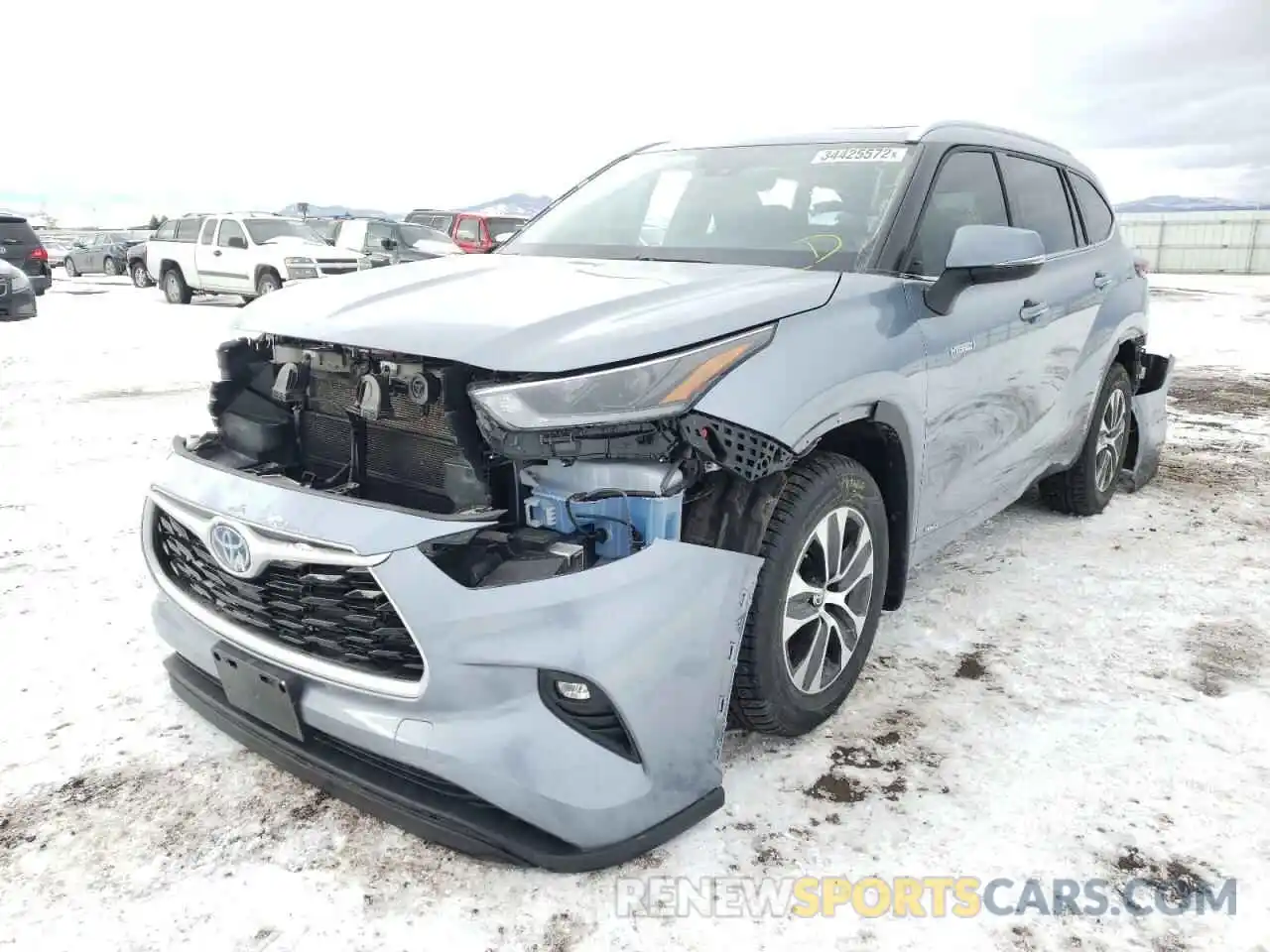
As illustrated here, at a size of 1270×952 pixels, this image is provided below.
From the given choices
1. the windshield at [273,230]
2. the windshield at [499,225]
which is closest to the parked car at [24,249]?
the windshield at [273,230]

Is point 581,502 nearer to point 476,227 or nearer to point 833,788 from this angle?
point 833,788

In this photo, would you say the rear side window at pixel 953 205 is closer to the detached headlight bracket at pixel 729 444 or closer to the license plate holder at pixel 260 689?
the detached headlight bracket at pixel 729 444

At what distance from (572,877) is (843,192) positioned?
7.44ft

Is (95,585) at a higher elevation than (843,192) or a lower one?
lower

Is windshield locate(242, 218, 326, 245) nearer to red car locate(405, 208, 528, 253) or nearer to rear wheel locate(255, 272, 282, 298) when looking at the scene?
rear wheel locate(255, 272, 282, 298)

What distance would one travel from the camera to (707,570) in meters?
2.13

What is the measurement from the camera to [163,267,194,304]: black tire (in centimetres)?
1809

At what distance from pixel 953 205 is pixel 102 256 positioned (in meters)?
32.6

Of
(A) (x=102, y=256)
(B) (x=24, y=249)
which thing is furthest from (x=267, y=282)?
(A) (x=102, y=256)

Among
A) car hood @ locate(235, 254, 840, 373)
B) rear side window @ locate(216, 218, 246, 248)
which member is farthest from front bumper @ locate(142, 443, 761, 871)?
rear side window @ locate(216, 218, 246, 248)

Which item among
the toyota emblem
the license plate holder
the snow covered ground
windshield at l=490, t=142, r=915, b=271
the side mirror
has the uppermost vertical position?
windshield at l=490, t=142, r=915, b=271

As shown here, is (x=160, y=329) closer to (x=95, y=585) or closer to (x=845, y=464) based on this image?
(x=95, y=585)

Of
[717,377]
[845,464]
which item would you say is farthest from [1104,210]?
[717,377]

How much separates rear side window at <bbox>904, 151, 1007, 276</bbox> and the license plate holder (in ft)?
7.01
